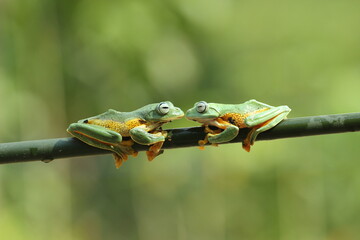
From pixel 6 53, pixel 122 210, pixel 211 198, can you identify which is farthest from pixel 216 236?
pixel 6 53

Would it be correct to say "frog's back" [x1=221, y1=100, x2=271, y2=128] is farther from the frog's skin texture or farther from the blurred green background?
the blurred green background

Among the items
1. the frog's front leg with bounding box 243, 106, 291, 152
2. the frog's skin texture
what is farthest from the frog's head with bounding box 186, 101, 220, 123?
the frog's front leg with bounding box 243, 106, 291, 152

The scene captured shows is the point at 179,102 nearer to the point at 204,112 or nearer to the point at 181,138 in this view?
the point at 204,112

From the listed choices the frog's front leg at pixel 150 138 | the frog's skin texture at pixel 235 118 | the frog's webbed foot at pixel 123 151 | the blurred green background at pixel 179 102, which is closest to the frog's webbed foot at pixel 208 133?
the frog's skin texture at pixel 235 118

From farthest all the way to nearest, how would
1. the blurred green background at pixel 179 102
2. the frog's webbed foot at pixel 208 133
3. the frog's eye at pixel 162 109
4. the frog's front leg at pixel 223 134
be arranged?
the blurred green background at pixel 179 102 → the frog's eye at pixel 162 109 → the frog's front leg at pixel 223 134 → the frog's webbed foot at pixel 208 133

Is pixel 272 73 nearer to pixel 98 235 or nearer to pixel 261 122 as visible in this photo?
pixel 98 235

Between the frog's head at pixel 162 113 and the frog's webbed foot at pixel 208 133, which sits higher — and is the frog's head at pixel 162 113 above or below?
above

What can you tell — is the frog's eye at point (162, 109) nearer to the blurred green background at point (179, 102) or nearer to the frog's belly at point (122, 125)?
the frog's belly at point (122, 125)
